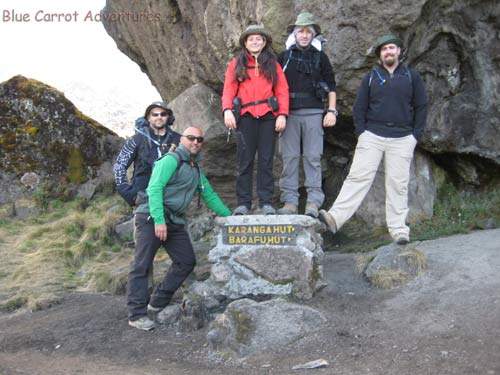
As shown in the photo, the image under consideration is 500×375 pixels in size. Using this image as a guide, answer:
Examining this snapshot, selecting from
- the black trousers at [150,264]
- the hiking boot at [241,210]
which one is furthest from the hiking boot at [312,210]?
the black trousers at [150,264]

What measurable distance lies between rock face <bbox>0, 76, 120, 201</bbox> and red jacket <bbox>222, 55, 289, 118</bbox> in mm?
8497

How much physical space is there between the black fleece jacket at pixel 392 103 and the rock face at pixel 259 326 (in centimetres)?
271

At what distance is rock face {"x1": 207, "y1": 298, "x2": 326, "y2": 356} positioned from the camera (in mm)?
6488

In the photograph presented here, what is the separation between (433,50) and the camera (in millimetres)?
9969

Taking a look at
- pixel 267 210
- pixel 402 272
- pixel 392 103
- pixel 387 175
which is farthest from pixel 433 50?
pixel 267 210

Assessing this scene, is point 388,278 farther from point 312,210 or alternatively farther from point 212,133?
point 212,133

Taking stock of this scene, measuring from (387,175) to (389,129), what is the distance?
0.64 m

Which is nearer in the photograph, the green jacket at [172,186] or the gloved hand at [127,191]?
the green jacket at [172,186]

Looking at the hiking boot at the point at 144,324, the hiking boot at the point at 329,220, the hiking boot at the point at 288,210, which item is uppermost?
the hiking boot at the point at 288,210

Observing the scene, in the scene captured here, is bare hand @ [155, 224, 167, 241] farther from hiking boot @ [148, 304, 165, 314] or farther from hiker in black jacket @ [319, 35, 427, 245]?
hiker in black jacket @ [319, 35, 427, 245]

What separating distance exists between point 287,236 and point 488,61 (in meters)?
5.20

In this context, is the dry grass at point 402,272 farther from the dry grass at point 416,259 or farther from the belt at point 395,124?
the belt at point 395,124

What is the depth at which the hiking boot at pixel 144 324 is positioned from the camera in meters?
7.39

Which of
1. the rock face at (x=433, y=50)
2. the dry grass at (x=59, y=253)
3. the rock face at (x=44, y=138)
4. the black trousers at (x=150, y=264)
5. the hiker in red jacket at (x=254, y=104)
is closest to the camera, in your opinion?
the black trousers at (x=150, y=264)
